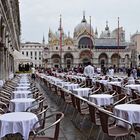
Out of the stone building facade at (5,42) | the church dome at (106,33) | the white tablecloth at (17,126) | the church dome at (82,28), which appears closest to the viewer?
the white tablecloth at (17,126)

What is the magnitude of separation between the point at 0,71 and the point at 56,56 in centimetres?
8466

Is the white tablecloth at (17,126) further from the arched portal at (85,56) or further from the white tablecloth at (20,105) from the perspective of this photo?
the arched portal at (85,56)

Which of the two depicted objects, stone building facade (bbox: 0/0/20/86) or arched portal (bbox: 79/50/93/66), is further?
arched portal (bbox: 79/50/93/66)

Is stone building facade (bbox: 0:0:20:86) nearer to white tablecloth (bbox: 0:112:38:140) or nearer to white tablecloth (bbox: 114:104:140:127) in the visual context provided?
white tablecloth (bbox: 114:104:140:127)

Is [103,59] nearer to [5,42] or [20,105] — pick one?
[5,42]

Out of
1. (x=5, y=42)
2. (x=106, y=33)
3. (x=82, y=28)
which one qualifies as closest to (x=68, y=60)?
(x=82, y=28)

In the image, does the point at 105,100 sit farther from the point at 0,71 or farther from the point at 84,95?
the point at 0,71

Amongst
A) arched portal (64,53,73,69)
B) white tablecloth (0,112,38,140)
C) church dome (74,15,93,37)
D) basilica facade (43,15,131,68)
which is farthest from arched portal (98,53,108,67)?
white tablecloth (0,112,38,140)

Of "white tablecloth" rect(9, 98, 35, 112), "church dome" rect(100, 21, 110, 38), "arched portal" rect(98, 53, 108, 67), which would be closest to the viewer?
"white tablecloth" rect(9, 98, 35, 112)

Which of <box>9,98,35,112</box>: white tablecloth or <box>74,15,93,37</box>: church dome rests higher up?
<box>74,15,93,37</box>: church dome

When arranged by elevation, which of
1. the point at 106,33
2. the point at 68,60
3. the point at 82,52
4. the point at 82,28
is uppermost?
A: the point at 82,28

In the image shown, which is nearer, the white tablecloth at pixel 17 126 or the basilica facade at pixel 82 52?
the white tablecloth at pixel 17 126

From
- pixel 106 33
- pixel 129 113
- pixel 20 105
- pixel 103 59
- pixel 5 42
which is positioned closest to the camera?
pixel 129 113

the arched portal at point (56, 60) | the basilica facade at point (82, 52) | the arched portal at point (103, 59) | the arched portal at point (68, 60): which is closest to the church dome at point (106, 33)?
the basilica facade at point (82, 52)
